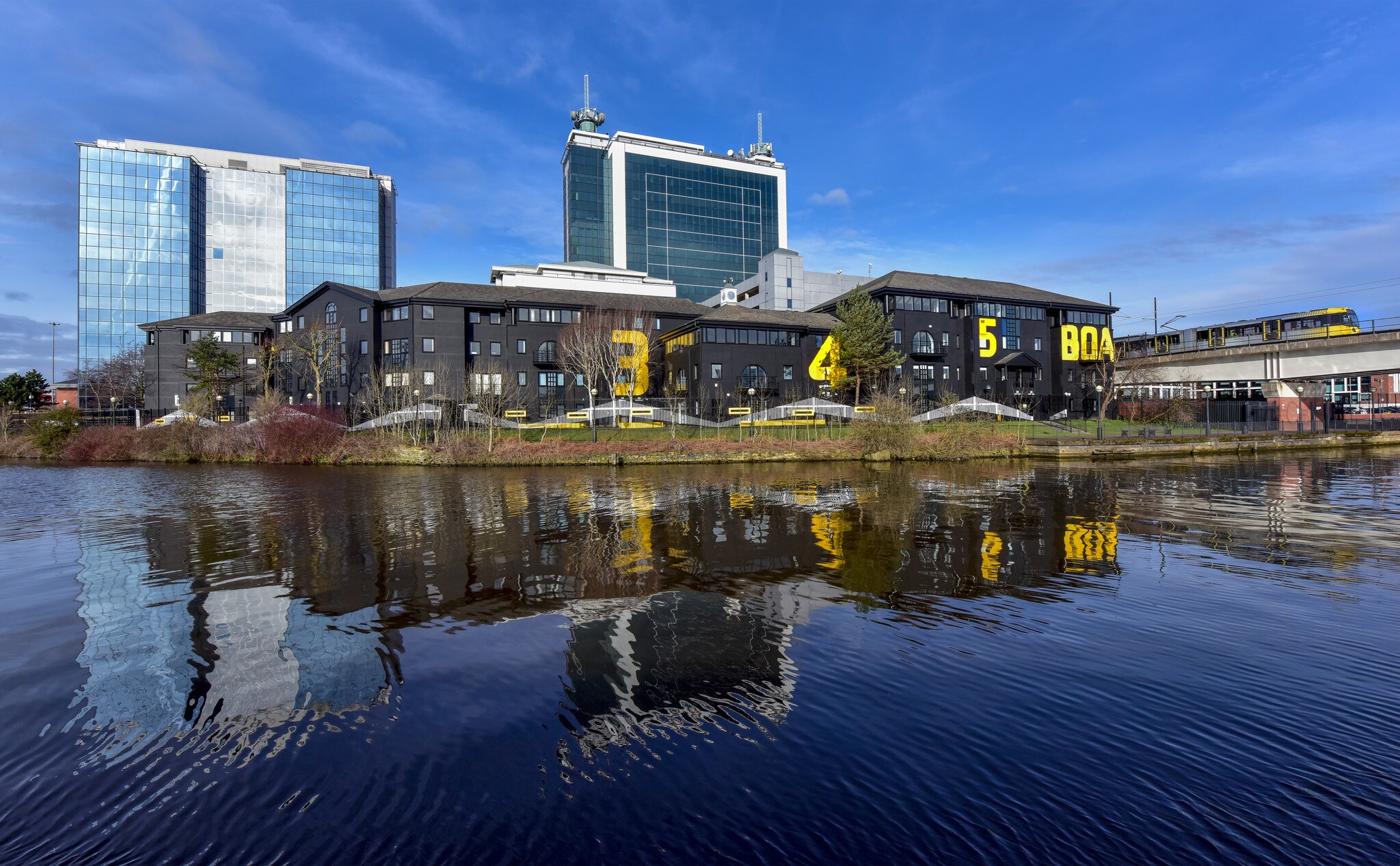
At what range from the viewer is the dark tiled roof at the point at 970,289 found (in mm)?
59134

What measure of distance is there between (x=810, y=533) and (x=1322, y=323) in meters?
58.5

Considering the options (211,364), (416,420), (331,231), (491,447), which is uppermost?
(331,231)

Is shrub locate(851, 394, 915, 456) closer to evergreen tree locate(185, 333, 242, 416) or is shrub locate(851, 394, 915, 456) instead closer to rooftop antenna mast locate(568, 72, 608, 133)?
evergreen tree locate(185, 333, 242, 416)

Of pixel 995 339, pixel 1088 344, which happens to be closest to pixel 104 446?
pixel 995 339

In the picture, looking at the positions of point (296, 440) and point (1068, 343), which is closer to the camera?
point (296, 440)

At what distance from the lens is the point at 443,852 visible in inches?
160

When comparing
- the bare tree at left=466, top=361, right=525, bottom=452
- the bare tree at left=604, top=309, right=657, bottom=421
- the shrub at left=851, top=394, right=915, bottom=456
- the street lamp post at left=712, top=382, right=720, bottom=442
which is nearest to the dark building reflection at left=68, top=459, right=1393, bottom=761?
the shrub at left=851, top=394, right=915, bottom=456

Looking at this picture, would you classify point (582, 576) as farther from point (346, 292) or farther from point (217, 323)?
point (217, 323)

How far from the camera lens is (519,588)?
Result: 10.1m

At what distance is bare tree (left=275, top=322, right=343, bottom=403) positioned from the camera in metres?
52.3

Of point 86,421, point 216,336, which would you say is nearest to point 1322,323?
point 216,336

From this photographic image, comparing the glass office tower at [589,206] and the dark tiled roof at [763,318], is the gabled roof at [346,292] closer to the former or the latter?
the dark tiled roof at [763,318]

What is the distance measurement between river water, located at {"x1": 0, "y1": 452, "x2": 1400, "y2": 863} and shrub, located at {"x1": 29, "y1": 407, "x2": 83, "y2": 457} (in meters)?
39.5

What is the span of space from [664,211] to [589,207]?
13.0 m
